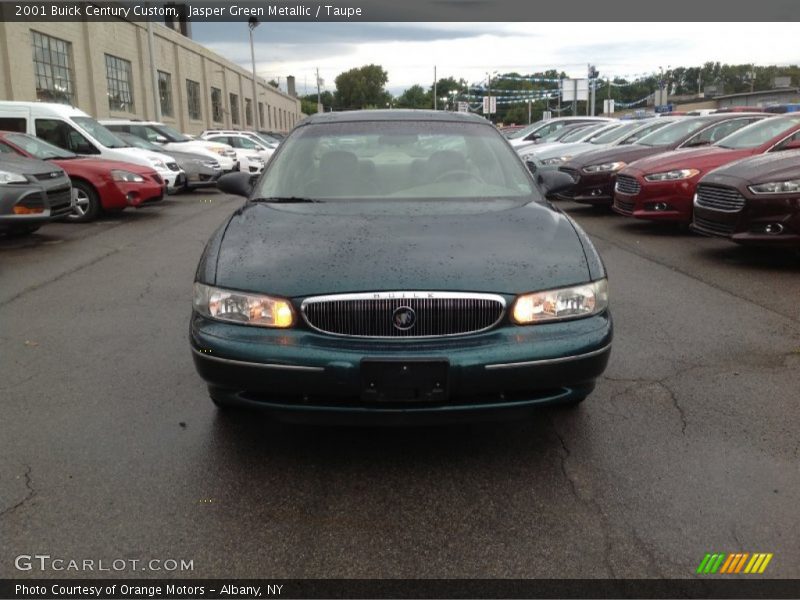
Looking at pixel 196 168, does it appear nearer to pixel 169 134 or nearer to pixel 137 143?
pixel 137 143

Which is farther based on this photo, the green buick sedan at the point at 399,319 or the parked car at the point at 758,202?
the parked car at the point at 758,202

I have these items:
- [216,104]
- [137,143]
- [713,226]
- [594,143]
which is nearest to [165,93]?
[216,104]

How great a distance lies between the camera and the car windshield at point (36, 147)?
10.8m

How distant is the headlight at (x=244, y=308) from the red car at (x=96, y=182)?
30.8ft

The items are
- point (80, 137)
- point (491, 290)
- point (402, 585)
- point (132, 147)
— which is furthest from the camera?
point (132, 147)

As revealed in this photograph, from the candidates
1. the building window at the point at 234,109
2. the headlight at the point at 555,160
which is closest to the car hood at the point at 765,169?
the headlight at the point at 555,160

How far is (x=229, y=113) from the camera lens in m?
52.4

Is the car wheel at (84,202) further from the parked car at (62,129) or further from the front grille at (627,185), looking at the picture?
the front grille at (627,185)

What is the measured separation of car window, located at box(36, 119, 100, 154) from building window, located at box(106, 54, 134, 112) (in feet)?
61.5

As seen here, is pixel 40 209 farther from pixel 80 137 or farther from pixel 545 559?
pixel 545 559

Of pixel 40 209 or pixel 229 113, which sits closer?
pixel 40 209

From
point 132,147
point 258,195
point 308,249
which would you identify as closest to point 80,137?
point 132,147

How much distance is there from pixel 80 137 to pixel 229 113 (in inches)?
1631

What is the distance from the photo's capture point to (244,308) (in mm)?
2994
